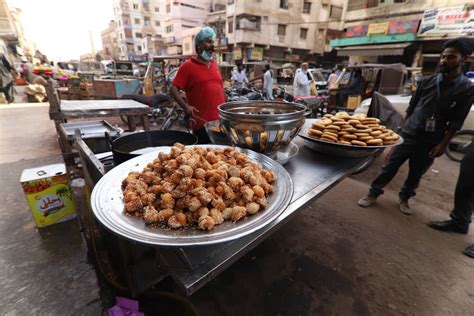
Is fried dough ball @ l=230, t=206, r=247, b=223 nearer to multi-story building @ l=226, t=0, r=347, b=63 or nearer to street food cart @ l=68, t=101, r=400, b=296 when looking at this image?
street food cart @ l=68, t=101, r=400, b=296

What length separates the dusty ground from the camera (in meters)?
2.02

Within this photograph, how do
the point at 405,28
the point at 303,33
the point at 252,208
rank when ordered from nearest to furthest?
the point at 252,208 < the point at 405,28 < the point at 303,33

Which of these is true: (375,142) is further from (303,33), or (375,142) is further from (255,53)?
(303,33)

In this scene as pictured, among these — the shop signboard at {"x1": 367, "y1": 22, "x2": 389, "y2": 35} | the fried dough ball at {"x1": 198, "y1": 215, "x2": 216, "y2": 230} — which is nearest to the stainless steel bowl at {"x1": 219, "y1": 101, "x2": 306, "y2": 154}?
the fried dough ball at {"x1": 198, "y1": 215, "x2": 216, "y2": 230}

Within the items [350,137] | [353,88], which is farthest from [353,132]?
[353,88]

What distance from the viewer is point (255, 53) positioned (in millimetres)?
24578

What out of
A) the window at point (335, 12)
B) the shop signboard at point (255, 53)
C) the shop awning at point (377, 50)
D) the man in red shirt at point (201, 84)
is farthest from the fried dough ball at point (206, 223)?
the window at point (335, 12)

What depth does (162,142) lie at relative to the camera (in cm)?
189

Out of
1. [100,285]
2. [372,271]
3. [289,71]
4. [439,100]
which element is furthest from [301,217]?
[289,71]

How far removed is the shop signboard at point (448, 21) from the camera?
1277cm

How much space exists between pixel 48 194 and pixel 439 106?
15.2 feet

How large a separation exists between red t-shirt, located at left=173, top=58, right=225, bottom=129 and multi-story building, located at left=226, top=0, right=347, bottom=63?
24.0 meters

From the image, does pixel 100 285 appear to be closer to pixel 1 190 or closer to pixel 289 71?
pixel 1 190

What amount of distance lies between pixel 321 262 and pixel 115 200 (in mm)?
2291
